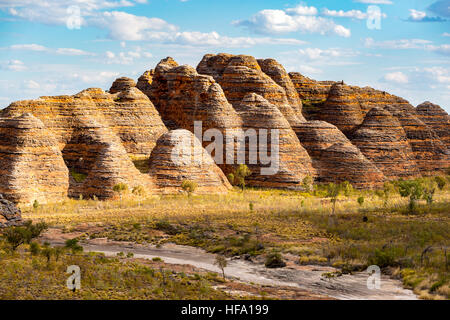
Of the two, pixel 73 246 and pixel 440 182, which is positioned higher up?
pixel 440 182

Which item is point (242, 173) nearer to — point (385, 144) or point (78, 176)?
point (78, 176)

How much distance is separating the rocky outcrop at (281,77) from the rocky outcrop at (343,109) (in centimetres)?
403

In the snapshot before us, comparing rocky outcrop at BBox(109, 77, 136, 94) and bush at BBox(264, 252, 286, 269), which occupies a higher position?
rocky outcrop at BBox(109, 77, 136, 94)

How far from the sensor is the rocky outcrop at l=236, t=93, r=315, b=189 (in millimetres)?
65250

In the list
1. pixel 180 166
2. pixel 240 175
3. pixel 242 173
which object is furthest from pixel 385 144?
pixel 180 166

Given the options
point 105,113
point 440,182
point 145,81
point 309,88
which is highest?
point 145,81

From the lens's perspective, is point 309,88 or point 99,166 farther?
point 309,88

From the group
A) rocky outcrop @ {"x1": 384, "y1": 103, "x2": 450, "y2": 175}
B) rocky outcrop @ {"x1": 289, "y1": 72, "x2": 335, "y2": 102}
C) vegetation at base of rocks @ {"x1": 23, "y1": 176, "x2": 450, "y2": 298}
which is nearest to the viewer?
vegetation at base of rocks @ {"x1": 23, "y1": 176, "x2": 450, "y2": 298}

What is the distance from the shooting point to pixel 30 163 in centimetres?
5444

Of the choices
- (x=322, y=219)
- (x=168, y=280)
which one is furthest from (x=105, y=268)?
(x=322, y=219)

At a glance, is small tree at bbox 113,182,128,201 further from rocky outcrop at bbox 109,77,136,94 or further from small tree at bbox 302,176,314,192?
rocky outcrop at bbox 109,77,136,94

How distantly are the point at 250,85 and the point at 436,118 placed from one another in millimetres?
29913

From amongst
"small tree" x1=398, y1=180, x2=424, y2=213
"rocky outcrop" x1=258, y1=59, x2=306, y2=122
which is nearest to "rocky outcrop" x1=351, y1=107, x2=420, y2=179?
"rocky outcrop" x1=258, y1=59, x2=306, y2=122

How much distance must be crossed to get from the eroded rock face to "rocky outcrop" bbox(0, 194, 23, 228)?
615 cm
